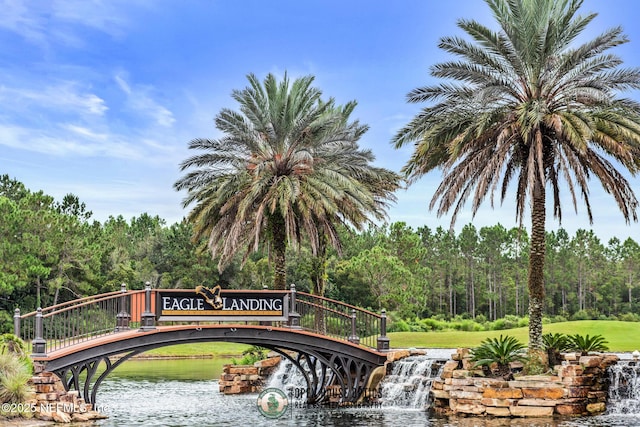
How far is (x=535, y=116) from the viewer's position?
902 inches

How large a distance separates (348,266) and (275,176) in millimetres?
36098

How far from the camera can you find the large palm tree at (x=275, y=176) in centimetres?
2998

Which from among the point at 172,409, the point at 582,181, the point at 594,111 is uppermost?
the point at 594,111

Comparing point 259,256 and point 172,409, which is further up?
point 259,256

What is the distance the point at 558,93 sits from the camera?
24312 millimetres

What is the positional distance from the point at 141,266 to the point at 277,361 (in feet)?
136

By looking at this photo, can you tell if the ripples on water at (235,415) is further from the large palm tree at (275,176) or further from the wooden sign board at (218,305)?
the large palm tree at (275,176)

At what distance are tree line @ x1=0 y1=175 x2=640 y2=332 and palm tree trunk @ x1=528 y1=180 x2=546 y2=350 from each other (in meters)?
6.10

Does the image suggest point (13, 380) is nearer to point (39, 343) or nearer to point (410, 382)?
point (39, 343)

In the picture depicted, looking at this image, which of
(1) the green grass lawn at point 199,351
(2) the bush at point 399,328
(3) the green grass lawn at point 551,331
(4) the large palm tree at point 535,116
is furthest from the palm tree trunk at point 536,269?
(1) the green grass lawn at point 199,351

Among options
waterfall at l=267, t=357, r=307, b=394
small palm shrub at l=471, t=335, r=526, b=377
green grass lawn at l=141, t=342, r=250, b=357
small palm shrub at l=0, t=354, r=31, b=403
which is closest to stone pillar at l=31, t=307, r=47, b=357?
small palm shrub at l=0, t=354, r=31, b=403

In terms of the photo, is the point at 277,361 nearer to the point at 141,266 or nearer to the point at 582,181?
the point at 582,181

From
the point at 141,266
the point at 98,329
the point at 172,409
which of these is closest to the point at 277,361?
the point at 172,409

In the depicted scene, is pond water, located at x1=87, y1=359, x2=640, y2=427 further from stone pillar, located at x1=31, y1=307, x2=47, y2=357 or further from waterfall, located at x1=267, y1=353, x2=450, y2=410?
stone pillar, located at x1=31, y1=307, x2=47, y2=357
